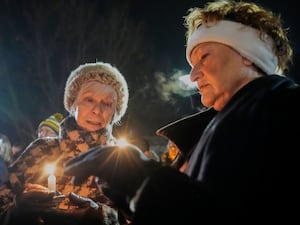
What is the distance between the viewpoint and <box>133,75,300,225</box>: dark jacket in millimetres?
1460

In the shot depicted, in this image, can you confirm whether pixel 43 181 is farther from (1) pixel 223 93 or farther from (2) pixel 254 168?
(2) pixel 254 168

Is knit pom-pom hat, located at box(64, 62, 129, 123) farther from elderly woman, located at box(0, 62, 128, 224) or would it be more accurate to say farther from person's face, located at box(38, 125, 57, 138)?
person's face, located at box(38, 125, 57, 138)

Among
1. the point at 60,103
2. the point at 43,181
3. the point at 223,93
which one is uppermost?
the point at 60,103

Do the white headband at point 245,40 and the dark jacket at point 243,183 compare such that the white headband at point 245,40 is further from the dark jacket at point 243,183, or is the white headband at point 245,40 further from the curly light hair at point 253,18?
the dark jacket at point 243,183

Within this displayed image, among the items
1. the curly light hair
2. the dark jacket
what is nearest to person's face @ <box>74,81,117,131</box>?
the curly light hair

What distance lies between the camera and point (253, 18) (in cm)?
235

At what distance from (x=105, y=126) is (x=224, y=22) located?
6.58 feet

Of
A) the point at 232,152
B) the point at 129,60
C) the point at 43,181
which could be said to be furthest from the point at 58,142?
the point at 129,60

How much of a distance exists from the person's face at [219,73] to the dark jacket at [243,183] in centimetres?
57

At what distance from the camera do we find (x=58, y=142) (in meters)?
3.88

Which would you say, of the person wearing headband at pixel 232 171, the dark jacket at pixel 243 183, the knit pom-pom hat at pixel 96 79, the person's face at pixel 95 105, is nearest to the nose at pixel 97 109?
the person's face at pixel 95 105

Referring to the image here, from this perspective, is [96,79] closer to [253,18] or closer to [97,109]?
[97,109]

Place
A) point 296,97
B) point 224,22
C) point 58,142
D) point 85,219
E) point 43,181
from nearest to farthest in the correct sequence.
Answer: point 296,97 < point 224,22 < point 85,219 < point 43,181 < point 58,142

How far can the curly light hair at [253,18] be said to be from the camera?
2.34 m
